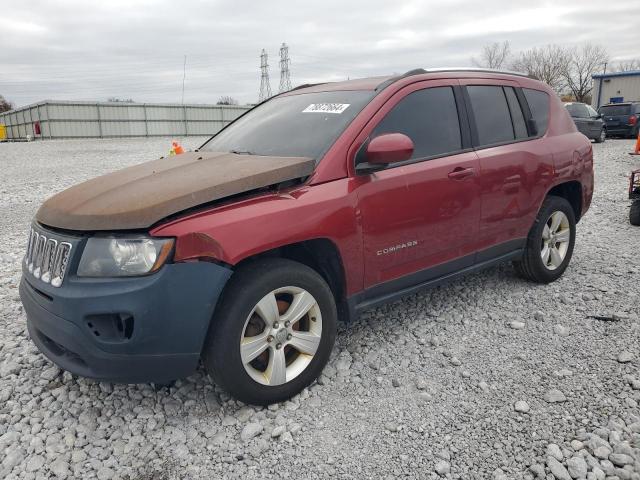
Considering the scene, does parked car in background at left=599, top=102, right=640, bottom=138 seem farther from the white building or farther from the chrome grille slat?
the chrome grille slat

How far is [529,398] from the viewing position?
106 inches

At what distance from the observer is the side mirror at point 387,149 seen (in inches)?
Result: 111

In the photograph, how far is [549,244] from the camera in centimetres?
434

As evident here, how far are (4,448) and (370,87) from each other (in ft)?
9.57

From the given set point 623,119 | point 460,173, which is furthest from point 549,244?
point 623,119

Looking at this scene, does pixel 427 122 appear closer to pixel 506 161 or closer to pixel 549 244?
pixel 506 161

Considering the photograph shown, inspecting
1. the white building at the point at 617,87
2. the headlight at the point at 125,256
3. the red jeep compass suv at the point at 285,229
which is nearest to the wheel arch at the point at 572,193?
the red jeep compass suv at the point at 285,229

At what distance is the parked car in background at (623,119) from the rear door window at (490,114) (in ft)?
68.9

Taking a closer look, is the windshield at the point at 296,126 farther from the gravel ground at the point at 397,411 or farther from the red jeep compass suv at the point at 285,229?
the gravel ground at the point at 397,411

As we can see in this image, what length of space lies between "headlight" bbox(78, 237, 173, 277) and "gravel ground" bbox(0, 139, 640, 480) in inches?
35.0

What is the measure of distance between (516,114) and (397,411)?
2683 millimetres

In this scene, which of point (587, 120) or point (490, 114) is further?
point (587, 120)

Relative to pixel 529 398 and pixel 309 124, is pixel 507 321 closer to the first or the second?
pixel 529 398

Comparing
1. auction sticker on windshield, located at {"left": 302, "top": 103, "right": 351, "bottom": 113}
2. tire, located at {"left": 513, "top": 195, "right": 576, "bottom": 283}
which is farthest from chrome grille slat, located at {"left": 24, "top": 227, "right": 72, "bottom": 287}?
tire, located at {"left": 513, "top": 195, "right": 576, "bottom": 283}
